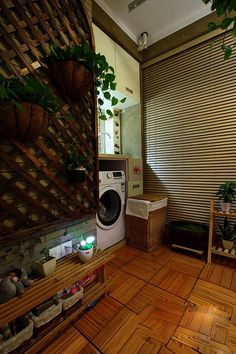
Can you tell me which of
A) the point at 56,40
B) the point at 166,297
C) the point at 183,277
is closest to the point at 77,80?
the point at 56,40

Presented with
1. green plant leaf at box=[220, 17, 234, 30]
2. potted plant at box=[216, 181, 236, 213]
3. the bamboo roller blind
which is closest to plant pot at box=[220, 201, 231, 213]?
potted plant at box=[216, 181, 236, 213]

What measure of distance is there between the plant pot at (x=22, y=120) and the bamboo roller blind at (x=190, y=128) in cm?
165

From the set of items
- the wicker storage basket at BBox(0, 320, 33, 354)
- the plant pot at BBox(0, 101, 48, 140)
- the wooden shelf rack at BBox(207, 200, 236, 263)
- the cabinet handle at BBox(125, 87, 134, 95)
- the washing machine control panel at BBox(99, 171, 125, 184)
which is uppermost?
the cabinet handle at BBox(125, 87, 134, 95)

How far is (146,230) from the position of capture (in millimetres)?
1920

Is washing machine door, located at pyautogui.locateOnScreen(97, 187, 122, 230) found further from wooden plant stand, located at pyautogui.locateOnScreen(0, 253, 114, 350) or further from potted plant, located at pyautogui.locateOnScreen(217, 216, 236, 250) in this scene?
potted plant, located at pyautogui.locateOnScreen(217, 216, 236, 250)

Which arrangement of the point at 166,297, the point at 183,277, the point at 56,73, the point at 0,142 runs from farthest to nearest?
the point at 183,277 < the point at 166,297 < the point at 56,73 < the point at 0,142

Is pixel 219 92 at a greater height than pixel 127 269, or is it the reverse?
pixel 219 92

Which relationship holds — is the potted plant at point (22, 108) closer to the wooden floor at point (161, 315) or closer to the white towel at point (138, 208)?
the wooden floor at point (161, 315)

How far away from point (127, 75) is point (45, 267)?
7.18ft

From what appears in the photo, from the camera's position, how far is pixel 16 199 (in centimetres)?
108

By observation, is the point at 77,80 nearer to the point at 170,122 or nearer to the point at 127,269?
the point at 170,122

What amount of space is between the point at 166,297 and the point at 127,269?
1.46 feet

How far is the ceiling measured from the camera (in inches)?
69.1

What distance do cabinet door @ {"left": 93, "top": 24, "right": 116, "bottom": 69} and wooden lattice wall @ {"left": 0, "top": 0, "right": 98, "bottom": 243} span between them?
1.02ft
